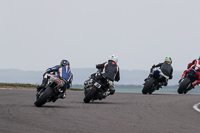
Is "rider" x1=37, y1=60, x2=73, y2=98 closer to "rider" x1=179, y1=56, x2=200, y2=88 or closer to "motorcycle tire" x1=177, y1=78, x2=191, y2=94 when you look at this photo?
"motorcycle tire" x1=177, y1=78, x2=191, y2=94

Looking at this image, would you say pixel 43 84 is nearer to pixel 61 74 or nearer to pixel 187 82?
pixel 61 74

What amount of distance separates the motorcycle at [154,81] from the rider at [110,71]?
24.0 ft

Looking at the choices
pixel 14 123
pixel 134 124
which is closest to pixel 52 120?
pixel 14 123

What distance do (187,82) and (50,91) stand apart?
Answer: 14.0 m

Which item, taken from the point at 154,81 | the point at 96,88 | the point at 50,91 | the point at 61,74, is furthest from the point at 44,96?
the point at 154,81

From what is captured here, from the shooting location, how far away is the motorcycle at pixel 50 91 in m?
14.5

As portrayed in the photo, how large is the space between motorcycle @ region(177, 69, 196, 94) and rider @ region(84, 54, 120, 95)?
9.15 metres

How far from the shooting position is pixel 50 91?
14.5m

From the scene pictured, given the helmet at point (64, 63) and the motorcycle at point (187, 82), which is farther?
the motorcycle at point (187, 82)

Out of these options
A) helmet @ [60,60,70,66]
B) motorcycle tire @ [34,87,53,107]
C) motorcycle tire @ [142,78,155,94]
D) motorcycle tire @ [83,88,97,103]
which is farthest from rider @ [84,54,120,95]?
motorcycle tire @ [142,78,155,94]

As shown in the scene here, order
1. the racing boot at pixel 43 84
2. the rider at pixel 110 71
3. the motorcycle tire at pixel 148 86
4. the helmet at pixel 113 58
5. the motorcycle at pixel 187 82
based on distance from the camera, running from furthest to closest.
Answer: the motorcycle at pixel 187 82
the motorcycle tire at pixel 148 86
the helmet at pixel 113 58
the rider at pixel 110 71
the racing boot at pixel 43 84

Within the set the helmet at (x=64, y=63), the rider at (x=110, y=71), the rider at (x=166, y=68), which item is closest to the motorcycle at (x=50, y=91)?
the helmet at (x=64, y=63)

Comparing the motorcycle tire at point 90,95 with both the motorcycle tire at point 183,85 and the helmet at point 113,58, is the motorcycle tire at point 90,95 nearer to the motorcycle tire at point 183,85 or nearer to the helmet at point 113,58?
the helmet at point 113,58

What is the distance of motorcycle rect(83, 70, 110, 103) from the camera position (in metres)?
17.3
